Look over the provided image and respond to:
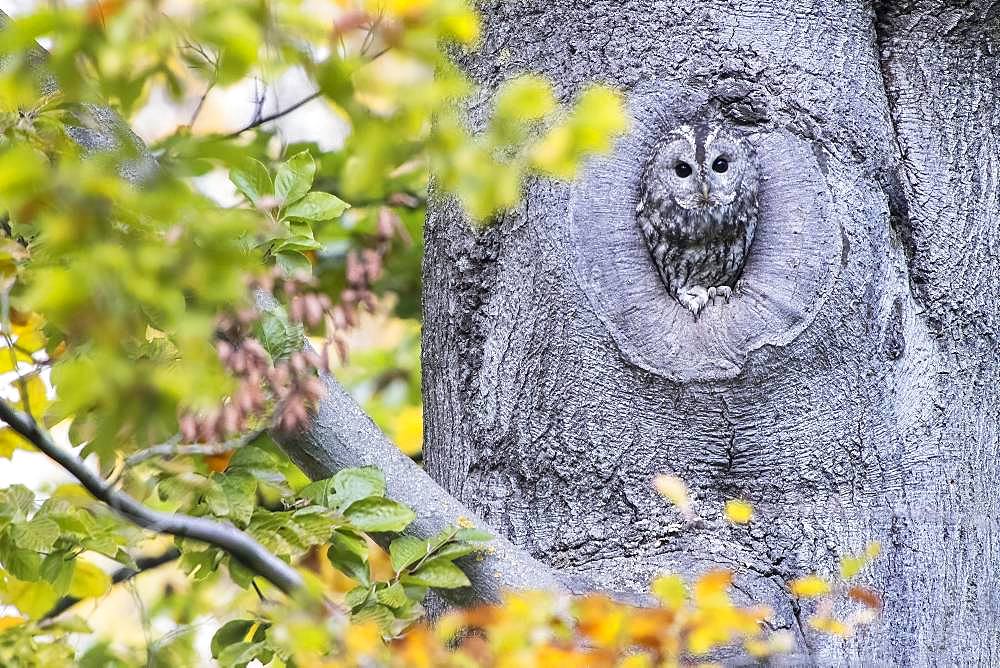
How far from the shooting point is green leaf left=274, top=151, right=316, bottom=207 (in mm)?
1421

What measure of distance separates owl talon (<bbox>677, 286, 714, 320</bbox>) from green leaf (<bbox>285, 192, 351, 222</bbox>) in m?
0.47

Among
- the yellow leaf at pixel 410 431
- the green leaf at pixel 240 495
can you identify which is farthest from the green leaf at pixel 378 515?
the yellow leaf at pixel 410 431

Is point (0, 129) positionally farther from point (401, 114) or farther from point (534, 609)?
point (534, 609)

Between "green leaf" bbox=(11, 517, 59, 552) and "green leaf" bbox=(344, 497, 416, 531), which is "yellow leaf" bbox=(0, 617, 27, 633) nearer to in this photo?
"green leaf" bbox=(11, 517, 59, 552)

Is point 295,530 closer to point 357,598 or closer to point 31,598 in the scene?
point 357,598

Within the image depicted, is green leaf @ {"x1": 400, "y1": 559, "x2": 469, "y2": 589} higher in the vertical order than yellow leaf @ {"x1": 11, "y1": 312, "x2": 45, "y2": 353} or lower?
lower

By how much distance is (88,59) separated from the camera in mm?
746

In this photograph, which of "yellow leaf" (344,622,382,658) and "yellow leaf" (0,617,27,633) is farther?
"yellow leaf" (0,617,27,633)

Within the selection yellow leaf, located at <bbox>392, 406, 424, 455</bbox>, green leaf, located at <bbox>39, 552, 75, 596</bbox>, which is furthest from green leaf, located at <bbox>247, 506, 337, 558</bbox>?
yellow leaf, located at <bbox>392, 406, 424, 455</bbox>

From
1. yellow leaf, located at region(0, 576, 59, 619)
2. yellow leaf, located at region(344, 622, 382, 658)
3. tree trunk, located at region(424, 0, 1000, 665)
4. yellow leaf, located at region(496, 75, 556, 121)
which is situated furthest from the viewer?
yellow leaf, located at region(0, 576, 59, 619)

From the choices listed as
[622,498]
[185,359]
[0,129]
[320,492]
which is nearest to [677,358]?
[622,498]

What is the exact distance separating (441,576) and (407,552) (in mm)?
53

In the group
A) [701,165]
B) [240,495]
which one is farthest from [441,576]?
[701,165]

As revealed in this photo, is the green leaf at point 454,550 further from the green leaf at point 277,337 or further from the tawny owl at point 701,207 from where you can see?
the tawny owl at point 701,207
